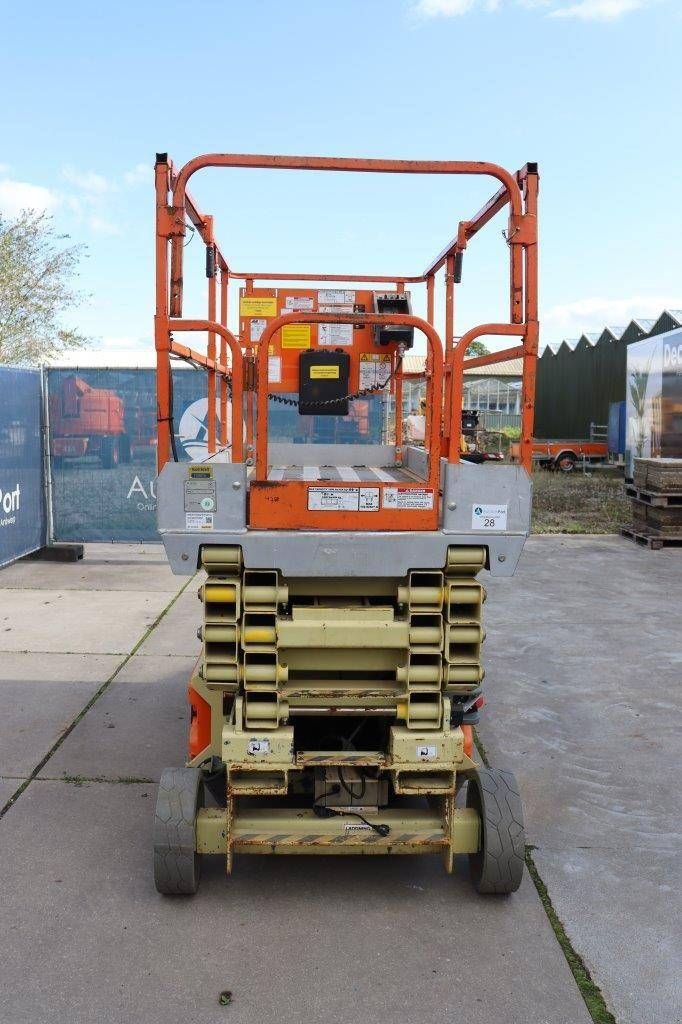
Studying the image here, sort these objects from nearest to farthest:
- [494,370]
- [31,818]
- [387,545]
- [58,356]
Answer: [387,545], [31,818], [58,356], [494,370]

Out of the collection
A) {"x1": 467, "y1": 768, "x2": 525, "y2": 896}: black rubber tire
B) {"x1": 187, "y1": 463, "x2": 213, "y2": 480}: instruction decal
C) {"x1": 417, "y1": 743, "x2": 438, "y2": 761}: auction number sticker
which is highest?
{"x1": 187, "y1": 463, "x2": 213, "y2": 480}: instruction decal

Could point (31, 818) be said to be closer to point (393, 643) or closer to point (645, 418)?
point (393, 643)

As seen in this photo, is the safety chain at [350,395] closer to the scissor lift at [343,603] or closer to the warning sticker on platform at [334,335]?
the warning sticker on platform at [334,335]

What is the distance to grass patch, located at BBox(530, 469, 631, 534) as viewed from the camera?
15.8m

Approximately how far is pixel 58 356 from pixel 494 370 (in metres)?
31.1

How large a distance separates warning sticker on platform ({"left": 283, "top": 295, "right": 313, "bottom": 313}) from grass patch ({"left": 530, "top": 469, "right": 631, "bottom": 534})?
10.1m

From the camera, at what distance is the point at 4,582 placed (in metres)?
10.2

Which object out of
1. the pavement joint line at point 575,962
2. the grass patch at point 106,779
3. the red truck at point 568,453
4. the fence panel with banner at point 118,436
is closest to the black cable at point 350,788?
the pavement joint line at point 575,962

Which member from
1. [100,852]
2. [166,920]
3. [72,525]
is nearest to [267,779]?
[166,920]

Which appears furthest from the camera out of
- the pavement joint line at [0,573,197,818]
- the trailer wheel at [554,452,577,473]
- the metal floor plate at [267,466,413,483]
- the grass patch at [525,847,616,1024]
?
the trailer wheel at [554,452,577,473]

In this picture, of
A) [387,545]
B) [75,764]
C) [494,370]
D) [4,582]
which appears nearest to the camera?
[387,545]

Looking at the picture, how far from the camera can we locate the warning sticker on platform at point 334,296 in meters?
5.59

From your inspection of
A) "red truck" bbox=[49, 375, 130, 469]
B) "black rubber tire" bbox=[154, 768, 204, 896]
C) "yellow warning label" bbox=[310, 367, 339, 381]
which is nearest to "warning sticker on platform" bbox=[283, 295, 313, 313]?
"yellow warning label" bbox=[310, 367, 339, 381]

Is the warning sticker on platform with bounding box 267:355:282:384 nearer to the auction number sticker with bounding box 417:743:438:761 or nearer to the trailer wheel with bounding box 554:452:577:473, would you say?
the auction number sticker with bounding box 417:743:438:761
